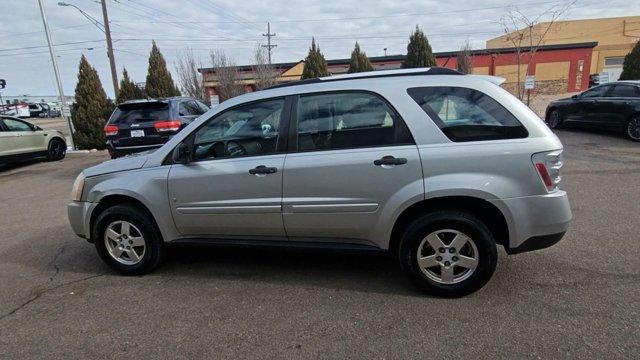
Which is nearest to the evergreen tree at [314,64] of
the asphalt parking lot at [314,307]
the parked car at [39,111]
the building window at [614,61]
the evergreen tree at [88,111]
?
the evergreen tree at [88,111]

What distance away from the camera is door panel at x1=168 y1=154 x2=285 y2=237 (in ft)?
12.6

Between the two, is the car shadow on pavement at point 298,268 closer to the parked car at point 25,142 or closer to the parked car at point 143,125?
the parked car at point 143,125

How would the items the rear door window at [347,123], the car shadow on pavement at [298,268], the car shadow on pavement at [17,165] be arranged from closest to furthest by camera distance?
1. the rear door window at [347,123]
2. the car shadow on pavement at [298,268]
3. the car shadow on pavement at [17,165]

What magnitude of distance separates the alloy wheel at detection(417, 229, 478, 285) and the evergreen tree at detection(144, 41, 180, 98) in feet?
60.7

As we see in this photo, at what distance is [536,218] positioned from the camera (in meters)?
3.40

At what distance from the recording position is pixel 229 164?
12.9ft

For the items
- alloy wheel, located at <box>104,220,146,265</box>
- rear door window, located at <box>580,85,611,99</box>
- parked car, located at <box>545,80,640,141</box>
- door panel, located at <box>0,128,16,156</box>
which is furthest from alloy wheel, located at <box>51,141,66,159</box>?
rear door window, located at <box>580,85,611,99</box>

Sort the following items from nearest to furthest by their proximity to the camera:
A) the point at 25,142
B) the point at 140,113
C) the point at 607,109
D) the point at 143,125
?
the point at 143,125, the point at 140,113, the point at 607,109, the point at 25,142

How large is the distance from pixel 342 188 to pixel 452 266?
1.09 metres

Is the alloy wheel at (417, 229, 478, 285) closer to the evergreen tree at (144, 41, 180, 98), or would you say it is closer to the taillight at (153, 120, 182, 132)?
the taillight at (153, 120, 182, 132)

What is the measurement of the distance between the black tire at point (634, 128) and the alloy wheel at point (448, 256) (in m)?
10.5

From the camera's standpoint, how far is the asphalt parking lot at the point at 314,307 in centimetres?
304

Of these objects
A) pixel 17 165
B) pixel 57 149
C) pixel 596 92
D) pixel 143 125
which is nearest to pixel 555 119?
pixel 596 92

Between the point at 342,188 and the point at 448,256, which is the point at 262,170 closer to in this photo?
the point at 342,188
